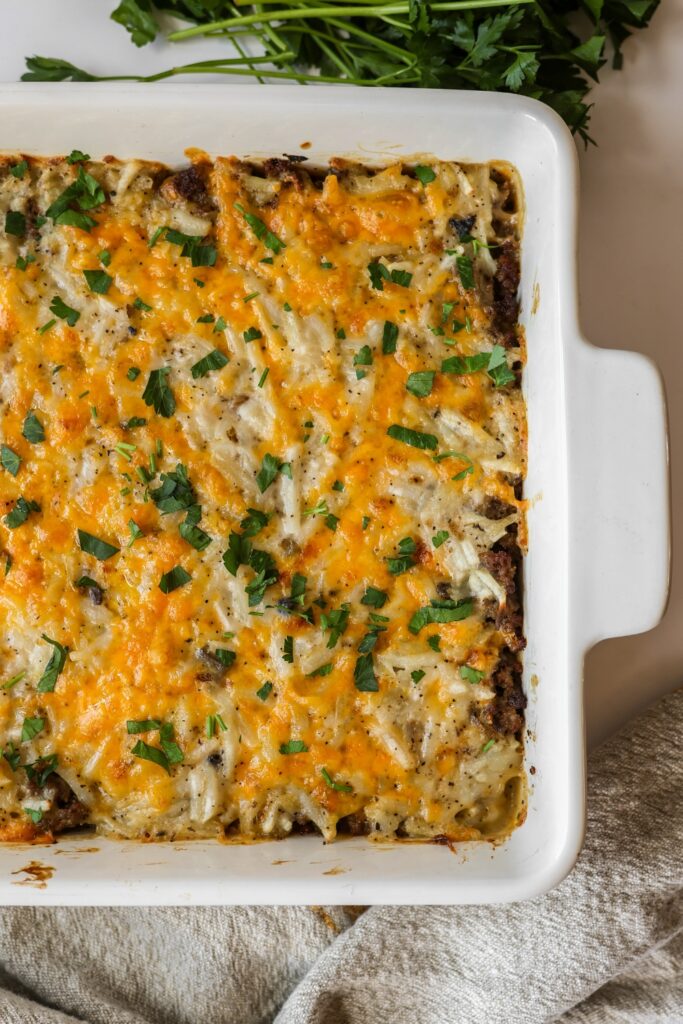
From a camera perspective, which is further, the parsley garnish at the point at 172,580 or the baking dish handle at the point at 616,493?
the parsley garnish at the point at 172,580

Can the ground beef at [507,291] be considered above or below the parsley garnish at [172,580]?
above

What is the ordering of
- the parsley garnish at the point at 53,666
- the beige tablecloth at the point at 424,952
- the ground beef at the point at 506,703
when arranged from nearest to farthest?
the parsley garnish at the point at 53,666
the ground beef at the point at 506,703
the beige tablecloth at the point at 424,952

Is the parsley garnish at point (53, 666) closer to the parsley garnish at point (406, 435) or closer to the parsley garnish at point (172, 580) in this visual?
the parsley garnish at point (172, 580)

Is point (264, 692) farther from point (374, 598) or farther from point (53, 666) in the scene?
point (53, 666)

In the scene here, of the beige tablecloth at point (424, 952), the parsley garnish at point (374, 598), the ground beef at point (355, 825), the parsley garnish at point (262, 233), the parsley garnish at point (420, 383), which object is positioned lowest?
→ the beige tablecloth at point (424, 952)

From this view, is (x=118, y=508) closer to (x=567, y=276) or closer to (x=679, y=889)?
(x=567, y=276)

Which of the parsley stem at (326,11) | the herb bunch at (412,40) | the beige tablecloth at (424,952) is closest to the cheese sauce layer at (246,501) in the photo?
the herb bunch at (412,40)

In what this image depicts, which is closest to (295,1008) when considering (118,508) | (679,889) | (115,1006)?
(115,1006)
